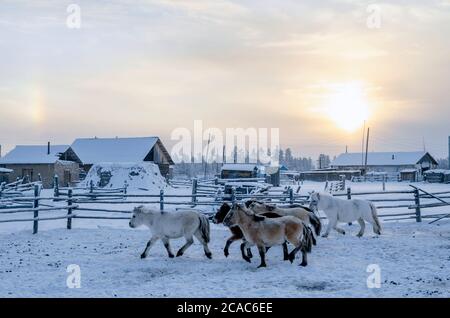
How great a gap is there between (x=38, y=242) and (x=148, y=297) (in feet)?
22.6

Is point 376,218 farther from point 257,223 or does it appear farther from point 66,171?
point 66,171

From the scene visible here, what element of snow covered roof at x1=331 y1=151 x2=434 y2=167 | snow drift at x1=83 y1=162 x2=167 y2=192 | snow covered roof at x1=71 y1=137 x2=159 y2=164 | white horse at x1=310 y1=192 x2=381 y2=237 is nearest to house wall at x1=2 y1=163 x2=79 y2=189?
snow covered roof at x1=71 y1=137 x2=159 y2=164

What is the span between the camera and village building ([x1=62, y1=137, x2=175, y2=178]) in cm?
4784

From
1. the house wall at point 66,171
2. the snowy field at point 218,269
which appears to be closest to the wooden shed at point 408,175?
the house wall at point 66,171

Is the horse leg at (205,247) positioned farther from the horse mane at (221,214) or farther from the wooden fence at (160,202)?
the wooden fence at (160,202)

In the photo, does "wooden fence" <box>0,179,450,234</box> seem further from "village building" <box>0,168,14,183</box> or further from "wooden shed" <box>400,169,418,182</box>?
"wooden shed" <box>400,169,418,182</box>

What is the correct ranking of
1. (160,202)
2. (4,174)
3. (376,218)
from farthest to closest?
(4,174) < (160,202) < (376,218)

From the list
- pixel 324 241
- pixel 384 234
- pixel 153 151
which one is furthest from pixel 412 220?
pixel 153 151

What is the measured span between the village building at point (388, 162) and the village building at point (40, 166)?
46.3m

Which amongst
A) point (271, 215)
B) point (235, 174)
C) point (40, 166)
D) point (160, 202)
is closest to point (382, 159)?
point (235, 174)

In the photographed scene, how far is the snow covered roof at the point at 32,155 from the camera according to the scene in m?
46.8

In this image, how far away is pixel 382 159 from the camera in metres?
79.2

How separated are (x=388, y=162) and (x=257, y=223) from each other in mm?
73375
